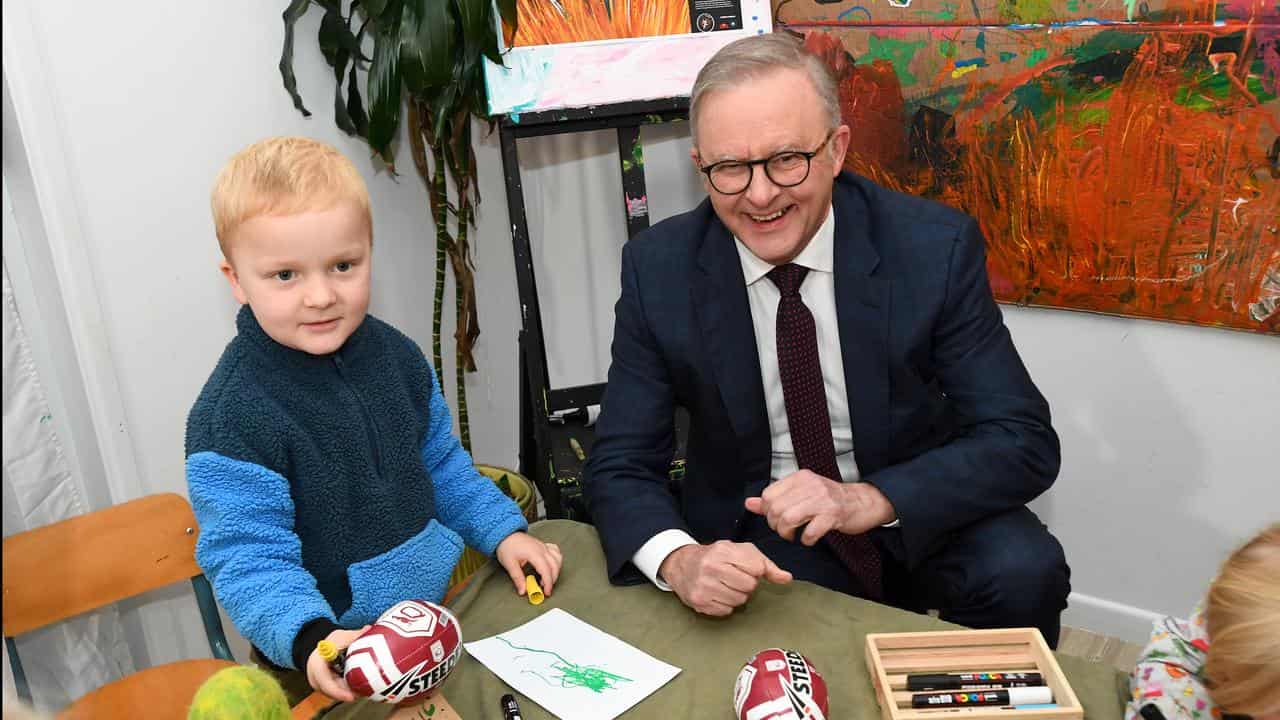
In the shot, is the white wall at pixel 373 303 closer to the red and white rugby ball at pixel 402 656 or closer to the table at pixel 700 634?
the table at pixel 700 634

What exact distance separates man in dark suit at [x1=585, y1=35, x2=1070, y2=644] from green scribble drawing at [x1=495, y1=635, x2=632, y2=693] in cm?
29

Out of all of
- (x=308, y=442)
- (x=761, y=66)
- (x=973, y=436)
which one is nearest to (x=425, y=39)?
(x=761, y=66)

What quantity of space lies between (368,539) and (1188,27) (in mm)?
1717

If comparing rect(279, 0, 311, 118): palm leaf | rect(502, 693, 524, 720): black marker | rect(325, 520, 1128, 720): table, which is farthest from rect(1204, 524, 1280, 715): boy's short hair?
rect(279, 0, 311, 118): palm leaf

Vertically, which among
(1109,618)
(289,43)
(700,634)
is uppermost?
(289,43)

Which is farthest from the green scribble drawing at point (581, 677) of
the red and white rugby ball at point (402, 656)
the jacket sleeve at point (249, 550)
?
the jacket sleeve at point (249, 550)

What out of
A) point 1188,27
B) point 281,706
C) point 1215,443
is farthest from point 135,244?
point 1215,443

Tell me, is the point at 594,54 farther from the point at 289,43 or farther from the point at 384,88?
the point at 289,43

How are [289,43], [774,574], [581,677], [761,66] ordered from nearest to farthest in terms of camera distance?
[581,677], [774,574], [761,66], [289,43]

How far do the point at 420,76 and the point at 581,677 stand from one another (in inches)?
54.1

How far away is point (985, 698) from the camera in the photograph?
0.98m

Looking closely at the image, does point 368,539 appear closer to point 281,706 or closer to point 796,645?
point 281,706

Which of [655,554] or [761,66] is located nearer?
[655,554]

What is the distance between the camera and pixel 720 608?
1.21 metres
